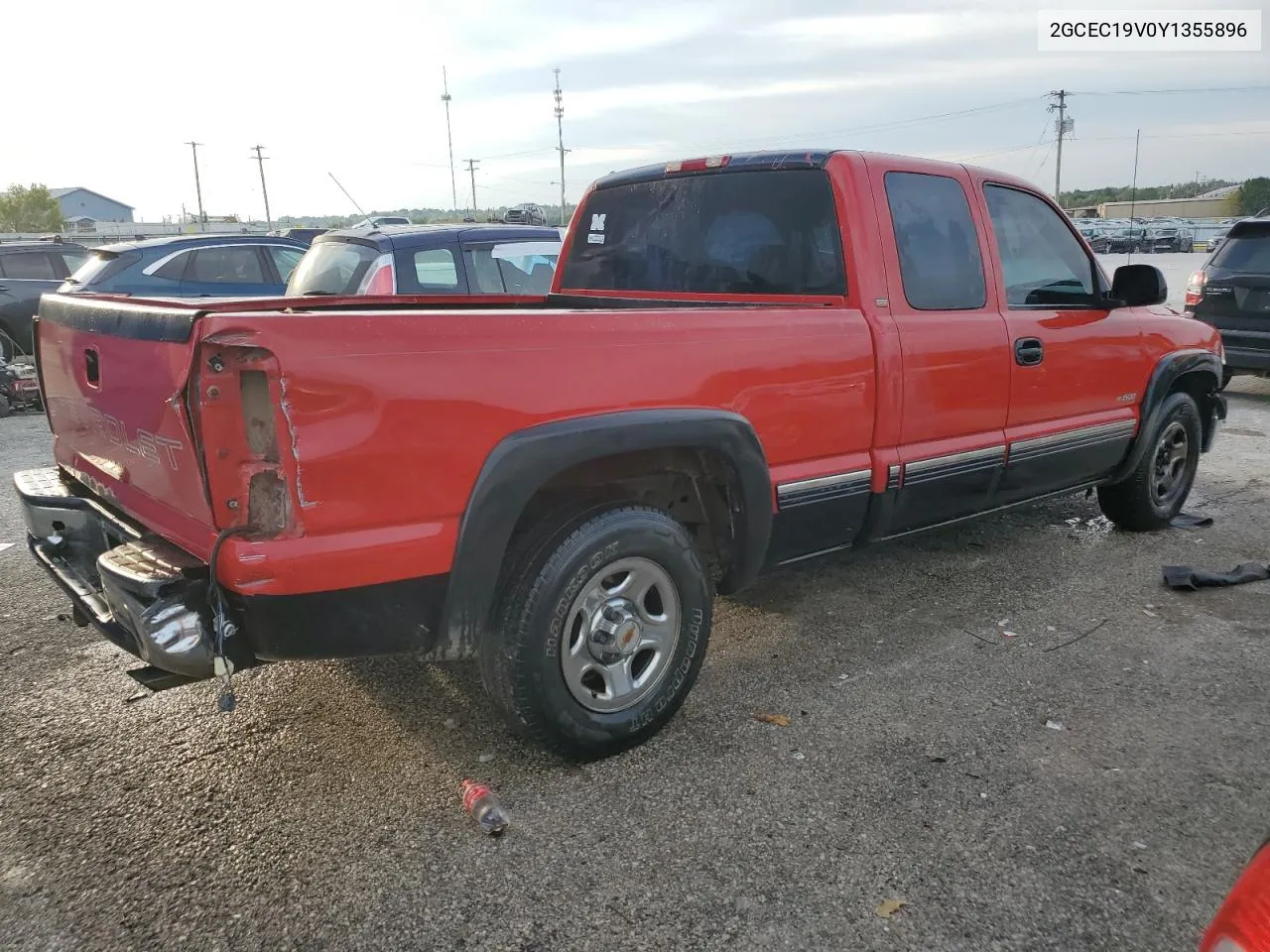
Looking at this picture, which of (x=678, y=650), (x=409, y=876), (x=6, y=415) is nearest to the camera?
(x=409, y=876)

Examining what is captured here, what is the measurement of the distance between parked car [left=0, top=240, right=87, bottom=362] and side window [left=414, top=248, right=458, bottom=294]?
6.94 m

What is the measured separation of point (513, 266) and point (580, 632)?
192 inches

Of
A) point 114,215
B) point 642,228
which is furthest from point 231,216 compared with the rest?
point 642,228

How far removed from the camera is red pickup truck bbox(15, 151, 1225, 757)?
2.23 m

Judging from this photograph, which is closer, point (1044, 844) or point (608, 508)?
point (1044, 844)

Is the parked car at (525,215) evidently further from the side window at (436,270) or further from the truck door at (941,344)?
the truck door at (941,344)

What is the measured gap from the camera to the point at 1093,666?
11.6ft

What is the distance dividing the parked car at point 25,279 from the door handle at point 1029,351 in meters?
11.2

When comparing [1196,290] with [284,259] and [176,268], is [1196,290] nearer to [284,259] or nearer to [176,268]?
[284,259]

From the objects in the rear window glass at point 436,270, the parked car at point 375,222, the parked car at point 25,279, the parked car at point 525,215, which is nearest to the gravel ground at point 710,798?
the rear window glass at point 436,270

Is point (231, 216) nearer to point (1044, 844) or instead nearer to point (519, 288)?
point (519, 288)

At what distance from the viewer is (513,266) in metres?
7.13

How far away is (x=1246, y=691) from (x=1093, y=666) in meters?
0.49

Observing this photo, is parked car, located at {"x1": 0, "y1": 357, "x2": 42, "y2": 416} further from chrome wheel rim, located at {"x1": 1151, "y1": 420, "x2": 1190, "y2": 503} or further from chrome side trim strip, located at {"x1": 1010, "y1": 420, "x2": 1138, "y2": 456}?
chrome wheel rim, located at {"x1": 1151, "y1": 420, "x2": 1190, "y2": 503}
